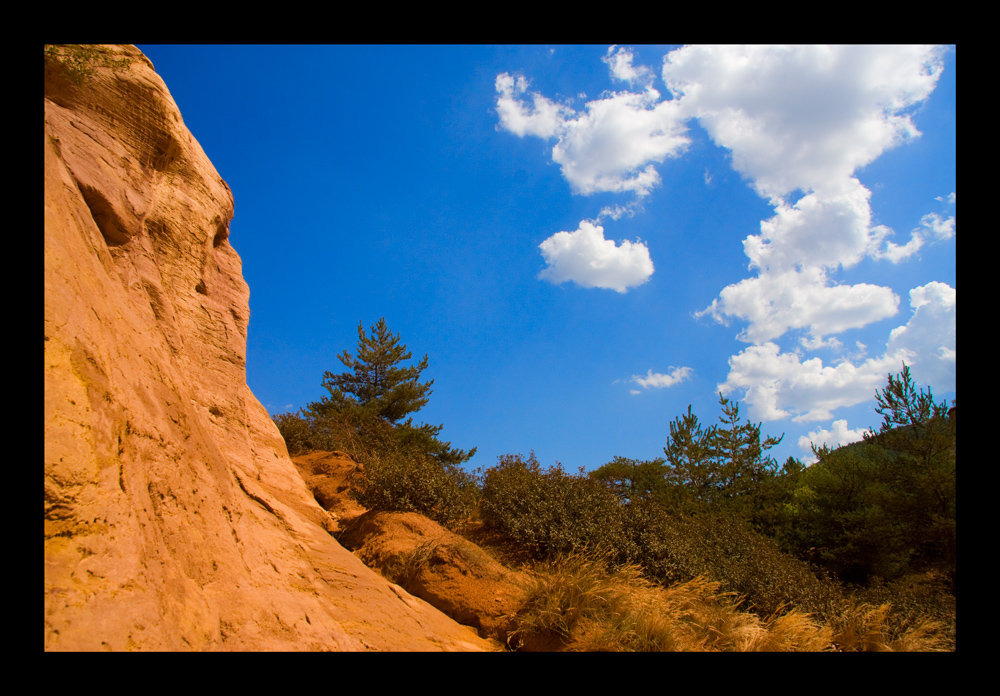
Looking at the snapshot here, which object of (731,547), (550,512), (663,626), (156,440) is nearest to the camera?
(156,440)

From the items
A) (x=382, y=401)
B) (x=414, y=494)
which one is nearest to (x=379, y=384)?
(x=382, y=401)

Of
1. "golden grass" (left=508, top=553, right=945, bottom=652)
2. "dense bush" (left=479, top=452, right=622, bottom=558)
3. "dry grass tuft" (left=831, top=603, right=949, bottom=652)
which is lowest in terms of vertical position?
"dry grass tuft" (left=831, top=603, right=949, bottom=652)

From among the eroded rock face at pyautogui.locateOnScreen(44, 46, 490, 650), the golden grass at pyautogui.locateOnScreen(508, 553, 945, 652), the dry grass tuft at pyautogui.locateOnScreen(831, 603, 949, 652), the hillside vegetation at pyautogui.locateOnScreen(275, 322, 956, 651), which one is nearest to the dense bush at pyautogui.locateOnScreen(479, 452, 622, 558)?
the hillside vegetation at pyautogui.locateOnScreen(275, 322, 956, 651)

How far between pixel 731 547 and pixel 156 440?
35.8 feet

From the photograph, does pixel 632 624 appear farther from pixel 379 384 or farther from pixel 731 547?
pixel 379 384

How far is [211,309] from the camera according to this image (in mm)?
8344

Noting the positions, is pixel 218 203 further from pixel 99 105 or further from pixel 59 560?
pixel 59 560

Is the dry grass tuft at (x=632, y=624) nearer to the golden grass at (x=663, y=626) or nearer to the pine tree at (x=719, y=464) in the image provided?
the golden grass at (x=663, y=626)

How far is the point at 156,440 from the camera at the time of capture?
4520 mm

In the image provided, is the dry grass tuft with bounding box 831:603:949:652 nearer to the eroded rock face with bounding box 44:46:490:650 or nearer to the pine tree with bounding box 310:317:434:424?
the eroded rock face with bounding box 44:46:490:650

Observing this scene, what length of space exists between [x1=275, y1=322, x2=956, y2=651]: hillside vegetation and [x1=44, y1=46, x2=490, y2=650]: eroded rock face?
1.82m

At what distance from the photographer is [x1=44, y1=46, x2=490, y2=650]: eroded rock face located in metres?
3.28

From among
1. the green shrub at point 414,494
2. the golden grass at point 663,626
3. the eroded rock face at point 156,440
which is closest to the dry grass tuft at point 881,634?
the golden grass at point 663,626

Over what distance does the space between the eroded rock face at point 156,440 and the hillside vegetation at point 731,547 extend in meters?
1.82
